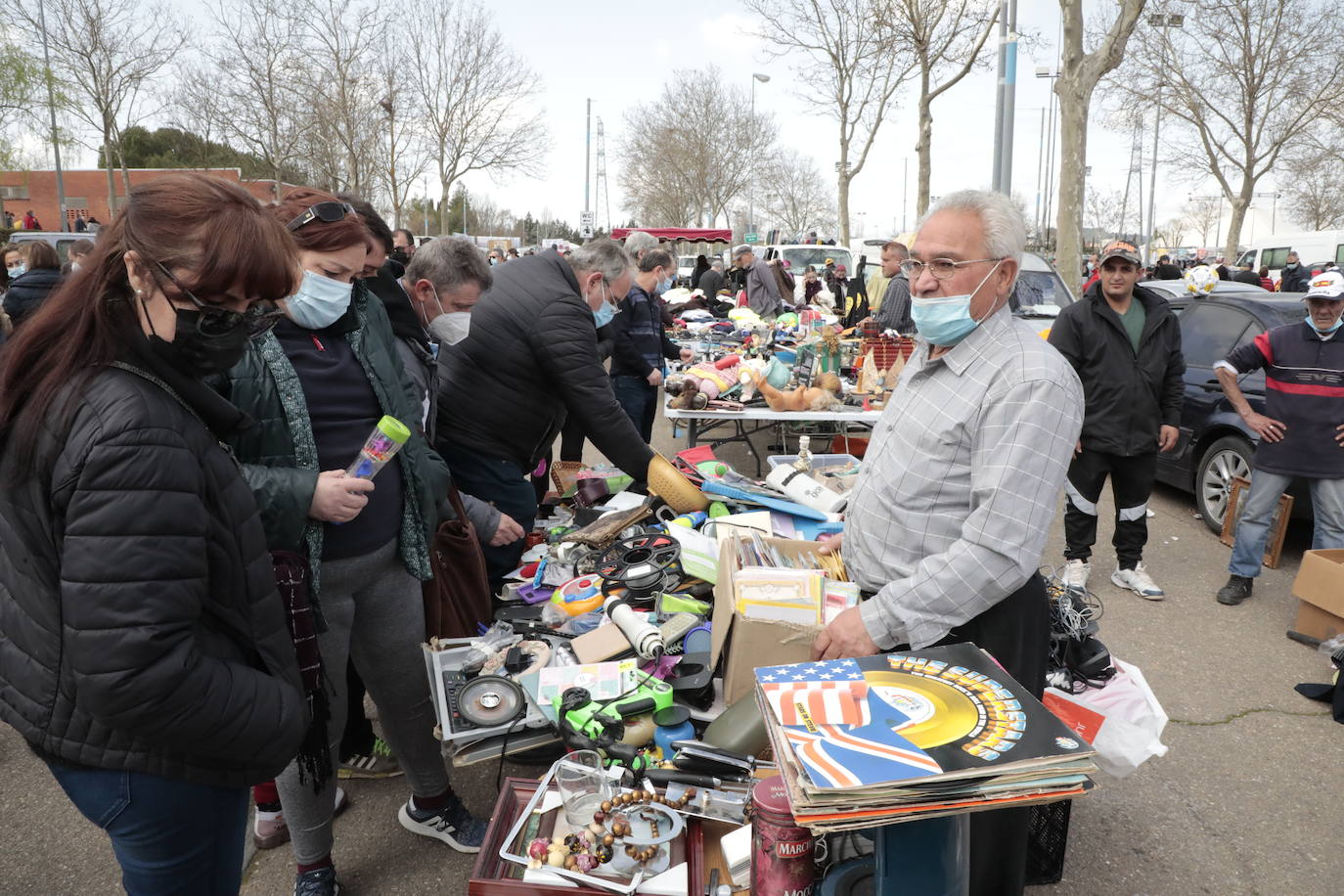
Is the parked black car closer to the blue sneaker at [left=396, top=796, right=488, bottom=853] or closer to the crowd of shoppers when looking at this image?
the crowd of shoppers

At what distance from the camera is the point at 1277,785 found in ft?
10.3

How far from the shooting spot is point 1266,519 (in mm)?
4750

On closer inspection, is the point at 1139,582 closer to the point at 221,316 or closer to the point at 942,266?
the point at 942,266

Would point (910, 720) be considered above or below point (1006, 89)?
below

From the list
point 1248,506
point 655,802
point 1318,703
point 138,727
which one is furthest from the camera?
point 1248,506

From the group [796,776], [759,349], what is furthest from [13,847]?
[759,349]

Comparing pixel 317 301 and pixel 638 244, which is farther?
pixel 638 244

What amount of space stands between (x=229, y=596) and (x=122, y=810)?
42cm

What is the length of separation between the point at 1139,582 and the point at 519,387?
3.98 meters

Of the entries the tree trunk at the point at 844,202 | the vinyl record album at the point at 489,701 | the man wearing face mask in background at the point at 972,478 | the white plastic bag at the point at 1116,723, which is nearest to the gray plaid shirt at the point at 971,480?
the man wearing face mask in background at the point at 972,478

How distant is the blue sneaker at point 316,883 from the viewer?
93.6 inches

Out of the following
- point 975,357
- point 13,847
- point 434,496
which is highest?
point 975,357

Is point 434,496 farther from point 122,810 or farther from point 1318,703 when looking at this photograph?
point 1318,703

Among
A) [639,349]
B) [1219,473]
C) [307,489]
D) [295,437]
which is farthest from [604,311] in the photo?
[1219,473]
